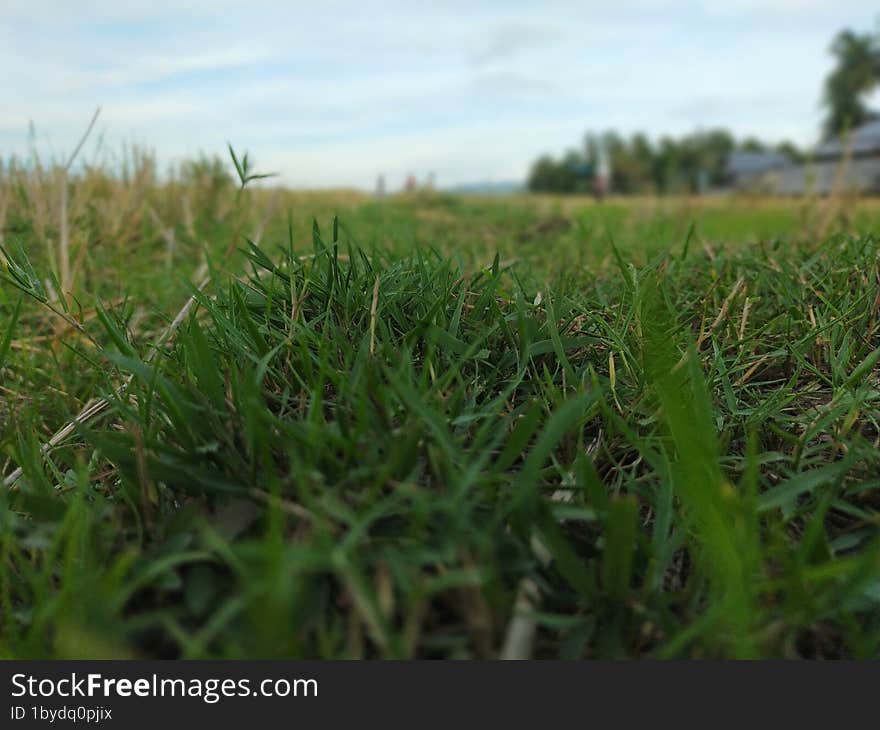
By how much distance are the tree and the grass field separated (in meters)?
69.4

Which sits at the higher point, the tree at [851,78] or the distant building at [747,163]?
the tree at [851,78]

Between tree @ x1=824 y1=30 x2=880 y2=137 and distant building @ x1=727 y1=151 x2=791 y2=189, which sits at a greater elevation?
tree @ x1=824 y1=30 x2=880 y2=137

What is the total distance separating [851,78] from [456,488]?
7392 centimetres

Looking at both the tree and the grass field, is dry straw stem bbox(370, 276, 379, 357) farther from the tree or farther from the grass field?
the tree

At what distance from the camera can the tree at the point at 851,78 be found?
2349 inches

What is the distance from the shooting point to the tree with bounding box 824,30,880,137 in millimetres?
59656

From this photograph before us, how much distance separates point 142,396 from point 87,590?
0.50 metres

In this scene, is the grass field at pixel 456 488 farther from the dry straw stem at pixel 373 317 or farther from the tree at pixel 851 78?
the tree at pixel 851 78

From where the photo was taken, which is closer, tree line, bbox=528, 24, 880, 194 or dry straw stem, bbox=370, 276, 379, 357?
dry straw stem, bbox=370, 276, 379, 357

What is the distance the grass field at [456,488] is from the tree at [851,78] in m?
69.4

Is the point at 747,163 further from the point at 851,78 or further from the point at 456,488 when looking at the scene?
the point at 456,488

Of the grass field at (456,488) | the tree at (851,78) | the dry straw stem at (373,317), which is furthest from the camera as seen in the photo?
the tree at (851,78)

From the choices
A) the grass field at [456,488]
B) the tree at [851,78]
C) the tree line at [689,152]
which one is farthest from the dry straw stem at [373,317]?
the tree at [851,78]

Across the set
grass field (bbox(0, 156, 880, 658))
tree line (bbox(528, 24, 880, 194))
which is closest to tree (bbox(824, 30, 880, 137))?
tree line (bbox(528, 24, 880, 194))
